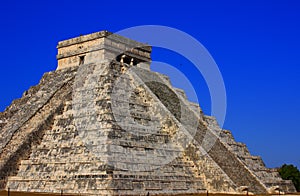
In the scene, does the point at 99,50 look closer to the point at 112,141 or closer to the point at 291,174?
the point at 112,141

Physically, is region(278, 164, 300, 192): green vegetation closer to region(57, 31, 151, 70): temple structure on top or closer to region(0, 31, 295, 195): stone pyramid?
region(0, 31, 295, 195): stone pyramid

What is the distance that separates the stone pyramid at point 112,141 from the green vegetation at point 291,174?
7649 millimetres

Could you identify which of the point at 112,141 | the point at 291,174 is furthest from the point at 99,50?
the point at 291,174

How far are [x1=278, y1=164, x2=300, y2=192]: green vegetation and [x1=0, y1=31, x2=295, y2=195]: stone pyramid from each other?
7.65 m

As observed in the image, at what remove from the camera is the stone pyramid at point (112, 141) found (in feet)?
57.6

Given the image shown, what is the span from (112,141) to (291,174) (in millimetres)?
18673

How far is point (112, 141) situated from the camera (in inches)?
699

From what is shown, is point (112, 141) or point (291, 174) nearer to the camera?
point (112, 141)

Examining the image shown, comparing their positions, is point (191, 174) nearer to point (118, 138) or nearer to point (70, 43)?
point (118, 138)

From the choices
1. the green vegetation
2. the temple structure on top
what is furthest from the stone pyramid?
the green vegetation

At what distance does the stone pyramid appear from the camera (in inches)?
691

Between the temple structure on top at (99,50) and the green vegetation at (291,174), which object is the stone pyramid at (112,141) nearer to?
the temple structure on top at (99,50)

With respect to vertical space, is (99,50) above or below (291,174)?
above

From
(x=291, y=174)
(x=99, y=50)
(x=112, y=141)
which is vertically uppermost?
(x=99, y=50)
